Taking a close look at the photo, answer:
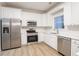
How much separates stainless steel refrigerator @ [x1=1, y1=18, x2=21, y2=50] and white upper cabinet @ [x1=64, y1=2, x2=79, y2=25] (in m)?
2.86

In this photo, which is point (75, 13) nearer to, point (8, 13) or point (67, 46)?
point (67, 46)

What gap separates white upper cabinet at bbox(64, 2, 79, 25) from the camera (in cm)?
341

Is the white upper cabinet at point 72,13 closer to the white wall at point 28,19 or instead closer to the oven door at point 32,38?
the oven door at point 32,38

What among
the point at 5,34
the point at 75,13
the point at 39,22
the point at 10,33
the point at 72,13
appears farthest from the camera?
the point at 39,22

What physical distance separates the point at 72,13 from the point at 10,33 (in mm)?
3374

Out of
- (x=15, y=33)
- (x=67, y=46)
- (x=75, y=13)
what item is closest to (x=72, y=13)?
(x=75, y=13)

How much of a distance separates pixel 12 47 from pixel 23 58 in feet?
15.7

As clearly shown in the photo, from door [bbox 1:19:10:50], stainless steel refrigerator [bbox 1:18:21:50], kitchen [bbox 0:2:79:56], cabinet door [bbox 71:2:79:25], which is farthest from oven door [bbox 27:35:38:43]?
cabinet door [bbox 71:2:79:25]

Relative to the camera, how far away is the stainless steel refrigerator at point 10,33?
16.8ft

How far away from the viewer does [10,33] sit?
17.5ft

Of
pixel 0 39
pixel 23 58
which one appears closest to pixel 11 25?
pixel 0 39

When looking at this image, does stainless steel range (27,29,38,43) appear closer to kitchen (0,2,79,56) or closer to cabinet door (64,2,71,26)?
kitchen (0,2,79,56)

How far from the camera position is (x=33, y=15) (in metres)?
7.20

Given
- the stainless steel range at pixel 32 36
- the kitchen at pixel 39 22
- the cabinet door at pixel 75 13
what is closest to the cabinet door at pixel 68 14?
the kitchen at pixel 39 22
